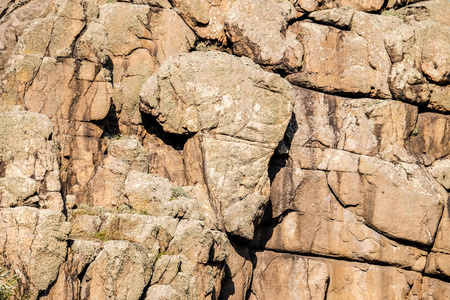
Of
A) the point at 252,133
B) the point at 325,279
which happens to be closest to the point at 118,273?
the point at 252,133

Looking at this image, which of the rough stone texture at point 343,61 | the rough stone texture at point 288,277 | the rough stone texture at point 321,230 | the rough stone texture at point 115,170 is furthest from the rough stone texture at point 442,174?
the rough stone texture at point 115,170

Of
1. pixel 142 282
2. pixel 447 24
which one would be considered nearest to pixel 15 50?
pixel 142 282

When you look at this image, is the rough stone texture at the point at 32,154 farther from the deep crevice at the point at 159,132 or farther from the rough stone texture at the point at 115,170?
the deep crevice at the point at 159,132

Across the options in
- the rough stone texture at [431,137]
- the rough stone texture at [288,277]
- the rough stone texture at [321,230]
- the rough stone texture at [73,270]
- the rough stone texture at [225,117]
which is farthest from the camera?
the rough stone texture at [431,137]

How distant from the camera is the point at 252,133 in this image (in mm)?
24375

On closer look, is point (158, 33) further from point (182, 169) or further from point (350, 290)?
point (350, 290)

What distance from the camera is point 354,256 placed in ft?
85.0

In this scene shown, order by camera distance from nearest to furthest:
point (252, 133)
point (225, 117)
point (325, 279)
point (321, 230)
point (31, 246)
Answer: point (31, 246) → point (225, 117) → point (252, 133) → point (325, 279) → point (321, 230)

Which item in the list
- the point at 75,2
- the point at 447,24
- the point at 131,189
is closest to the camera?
the point at 131,189

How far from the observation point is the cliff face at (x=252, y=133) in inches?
890

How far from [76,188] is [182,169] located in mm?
4080

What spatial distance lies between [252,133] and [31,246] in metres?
8.96

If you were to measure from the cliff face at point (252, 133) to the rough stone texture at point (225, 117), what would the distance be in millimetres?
47

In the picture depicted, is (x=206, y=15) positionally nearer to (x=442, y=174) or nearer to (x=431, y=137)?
(x=431, y=137)
